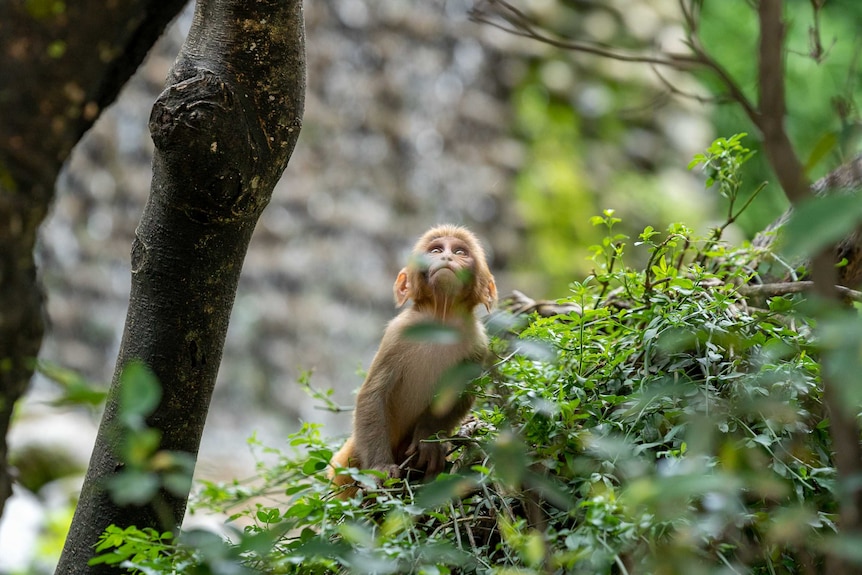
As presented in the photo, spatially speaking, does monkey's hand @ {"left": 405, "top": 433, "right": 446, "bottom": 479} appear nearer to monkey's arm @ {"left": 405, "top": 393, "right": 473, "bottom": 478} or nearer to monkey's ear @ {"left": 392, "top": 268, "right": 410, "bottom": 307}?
monkey's arm @ {"left": 405, "top": 393, "right": 473, "bottom": 478}

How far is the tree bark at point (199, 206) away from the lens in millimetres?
1723

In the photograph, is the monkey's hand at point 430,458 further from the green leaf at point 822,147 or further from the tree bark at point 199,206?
the green leaf at point 822,147

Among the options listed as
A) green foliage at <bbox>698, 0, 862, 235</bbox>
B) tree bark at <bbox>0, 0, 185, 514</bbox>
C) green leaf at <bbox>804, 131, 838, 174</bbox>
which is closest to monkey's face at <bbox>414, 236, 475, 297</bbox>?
tree bark at <bbox>0, 0, 185, 514</bbox>

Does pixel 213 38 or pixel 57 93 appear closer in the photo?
pixel 213 38

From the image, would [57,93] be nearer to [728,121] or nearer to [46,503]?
[46,503]

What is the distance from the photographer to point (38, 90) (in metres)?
2.66

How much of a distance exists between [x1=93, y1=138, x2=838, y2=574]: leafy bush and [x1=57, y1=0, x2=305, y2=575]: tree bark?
1.04 ft

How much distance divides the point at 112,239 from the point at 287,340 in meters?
1.47

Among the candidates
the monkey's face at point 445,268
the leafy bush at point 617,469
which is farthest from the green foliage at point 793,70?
the leafy bush at point 617,469

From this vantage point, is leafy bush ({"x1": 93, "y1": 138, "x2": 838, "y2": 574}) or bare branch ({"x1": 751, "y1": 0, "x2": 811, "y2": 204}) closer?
bare branch ({"x1": 751, "y1": 0, "x2": 811, "y2": 204})

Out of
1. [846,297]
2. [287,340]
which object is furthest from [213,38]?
[287,340]

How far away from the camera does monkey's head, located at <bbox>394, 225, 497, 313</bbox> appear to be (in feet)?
8.21

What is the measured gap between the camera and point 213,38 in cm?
182

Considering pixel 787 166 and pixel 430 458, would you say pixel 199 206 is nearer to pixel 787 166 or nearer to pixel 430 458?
pixel 430 458
